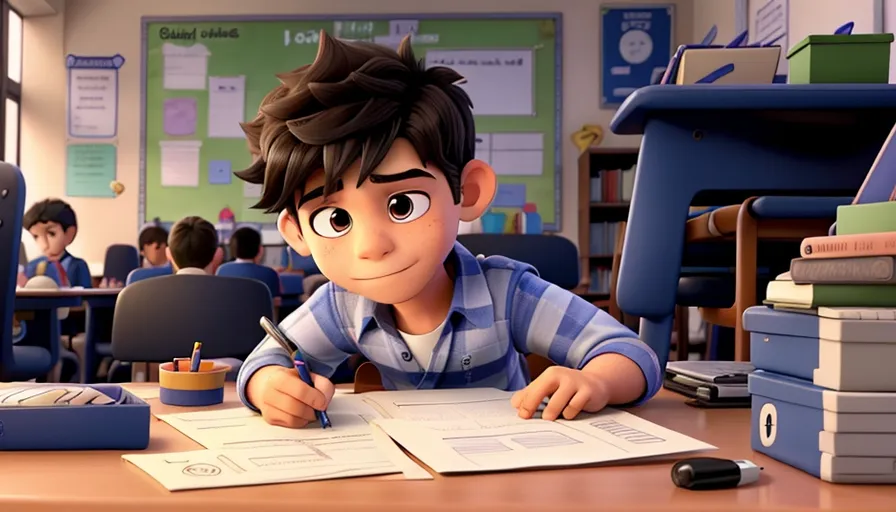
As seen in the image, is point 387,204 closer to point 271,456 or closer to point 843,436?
point 271,456

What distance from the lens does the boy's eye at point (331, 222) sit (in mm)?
749

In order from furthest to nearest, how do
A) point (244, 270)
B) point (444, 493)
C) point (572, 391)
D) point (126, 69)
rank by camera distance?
point (126, 69) < point (244, 270) < point (572, 391) < point (444, 493)

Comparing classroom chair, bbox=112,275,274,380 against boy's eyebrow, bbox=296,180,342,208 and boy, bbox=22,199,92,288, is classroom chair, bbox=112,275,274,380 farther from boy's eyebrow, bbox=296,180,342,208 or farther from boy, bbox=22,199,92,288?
boy, bbox=22,199,92,288

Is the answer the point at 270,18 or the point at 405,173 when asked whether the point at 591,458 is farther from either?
the point at 270,18

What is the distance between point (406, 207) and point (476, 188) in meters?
0.14

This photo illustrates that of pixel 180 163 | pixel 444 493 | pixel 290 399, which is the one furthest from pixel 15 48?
→ pixel 444 493

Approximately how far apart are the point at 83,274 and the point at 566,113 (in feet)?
12.0

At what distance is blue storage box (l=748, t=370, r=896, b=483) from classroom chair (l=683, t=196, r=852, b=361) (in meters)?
0.70

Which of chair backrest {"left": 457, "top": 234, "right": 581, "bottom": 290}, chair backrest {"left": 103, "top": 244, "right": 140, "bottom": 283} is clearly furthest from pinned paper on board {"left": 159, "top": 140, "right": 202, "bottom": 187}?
chair backrest {"left": 457, "top": 234, "right": 581, "bottom": 290}

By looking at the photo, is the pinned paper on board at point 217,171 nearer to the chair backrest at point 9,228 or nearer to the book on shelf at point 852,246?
the chair backrest at point 9,228

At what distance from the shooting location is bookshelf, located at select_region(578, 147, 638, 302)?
5.48m

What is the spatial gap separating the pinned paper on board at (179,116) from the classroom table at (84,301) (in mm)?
2857

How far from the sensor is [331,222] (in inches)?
29.7

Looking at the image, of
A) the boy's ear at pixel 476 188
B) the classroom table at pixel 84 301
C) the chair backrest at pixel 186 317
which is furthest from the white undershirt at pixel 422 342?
the classroom table at pixel 84 301
